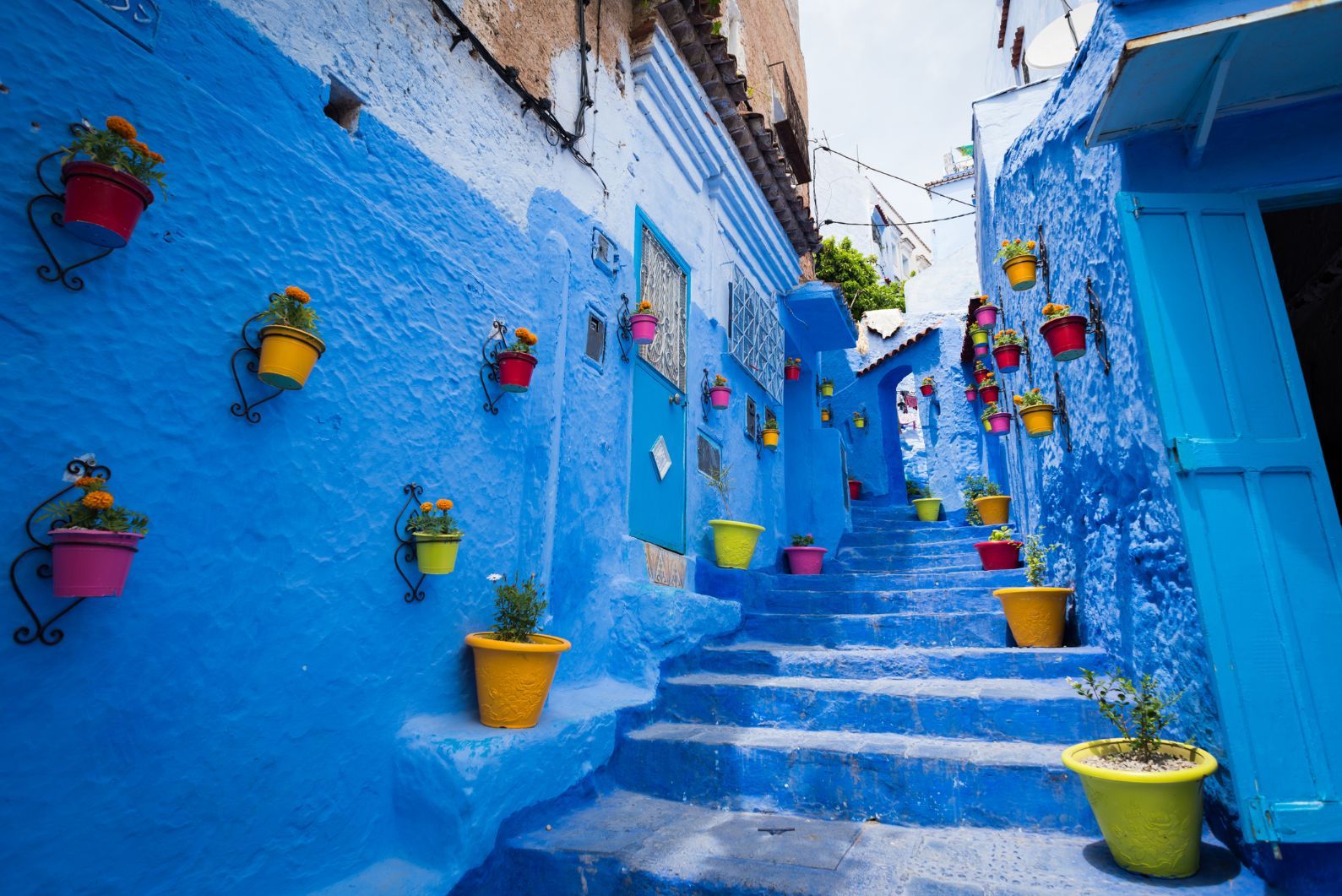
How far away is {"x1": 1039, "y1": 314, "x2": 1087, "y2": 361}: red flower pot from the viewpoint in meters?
3.75

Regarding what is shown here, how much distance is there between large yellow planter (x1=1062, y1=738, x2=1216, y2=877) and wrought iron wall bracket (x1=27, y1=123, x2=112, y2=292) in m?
3.81

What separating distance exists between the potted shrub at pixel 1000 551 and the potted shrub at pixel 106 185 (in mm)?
6247

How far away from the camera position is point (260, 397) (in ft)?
8.68

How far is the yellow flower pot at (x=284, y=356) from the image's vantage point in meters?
2.54

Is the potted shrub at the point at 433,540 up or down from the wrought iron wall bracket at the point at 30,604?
up

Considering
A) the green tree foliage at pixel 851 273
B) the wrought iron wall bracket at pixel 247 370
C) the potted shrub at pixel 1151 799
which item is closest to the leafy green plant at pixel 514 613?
the wrought iron wall bracket at pixel 247 370

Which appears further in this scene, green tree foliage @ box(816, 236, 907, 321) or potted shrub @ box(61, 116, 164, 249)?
green tree foliage @ box(816, 236, 907, 321)

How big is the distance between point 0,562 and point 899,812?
343 centimetres

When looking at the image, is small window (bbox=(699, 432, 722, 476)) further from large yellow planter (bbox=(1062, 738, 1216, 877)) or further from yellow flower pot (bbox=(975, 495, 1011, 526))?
large yellow planter (bbox=(1062, 738, 1216, 877))

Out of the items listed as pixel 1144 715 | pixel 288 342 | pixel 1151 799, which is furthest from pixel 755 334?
pixel 1151 799

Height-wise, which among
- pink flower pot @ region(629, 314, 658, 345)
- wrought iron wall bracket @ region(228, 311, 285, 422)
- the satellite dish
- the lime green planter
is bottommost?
the lime green planter

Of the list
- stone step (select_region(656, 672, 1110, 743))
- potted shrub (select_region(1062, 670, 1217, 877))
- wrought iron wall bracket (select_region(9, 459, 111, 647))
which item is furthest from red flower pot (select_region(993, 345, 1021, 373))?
wrought iron wall bracket (select_region(9, 459, 111, 647))

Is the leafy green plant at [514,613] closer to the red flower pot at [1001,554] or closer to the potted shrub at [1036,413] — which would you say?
the potted shrub at [1036,413]

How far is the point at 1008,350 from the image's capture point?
545 cm
